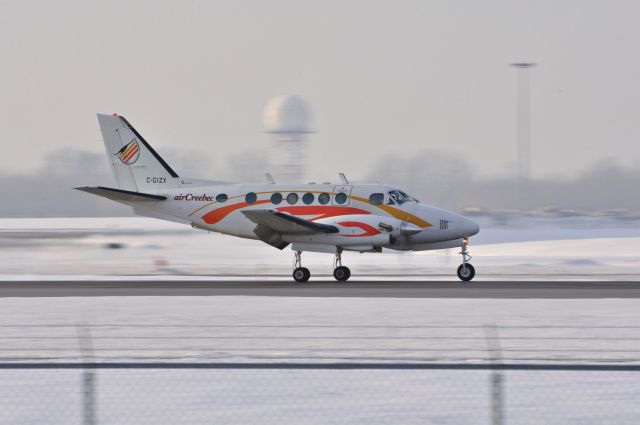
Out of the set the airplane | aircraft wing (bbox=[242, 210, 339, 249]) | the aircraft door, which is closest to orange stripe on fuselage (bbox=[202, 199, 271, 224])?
the airplane

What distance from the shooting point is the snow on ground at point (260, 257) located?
112 feet

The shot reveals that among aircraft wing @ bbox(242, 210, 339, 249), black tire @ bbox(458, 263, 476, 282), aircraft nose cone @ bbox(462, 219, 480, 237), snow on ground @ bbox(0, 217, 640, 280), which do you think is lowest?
snow on ground @ bbox(0, 217, 640, 280)

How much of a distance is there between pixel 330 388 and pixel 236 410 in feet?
5.20

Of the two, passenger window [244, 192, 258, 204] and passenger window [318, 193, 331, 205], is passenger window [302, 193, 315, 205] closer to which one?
passenger window [318, 193, 331, 205]

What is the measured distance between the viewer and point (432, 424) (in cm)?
925

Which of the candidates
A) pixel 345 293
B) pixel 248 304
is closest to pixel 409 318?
pixel 248 304

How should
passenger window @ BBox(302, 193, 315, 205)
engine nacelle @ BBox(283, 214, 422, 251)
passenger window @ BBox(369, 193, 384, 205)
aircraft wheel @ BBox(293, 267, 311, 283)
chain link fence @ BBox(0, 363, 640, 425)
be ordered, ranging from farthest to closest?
passenger window @ BBox(302, 193, 315, 205)
passenger window @ BBox(369, 193, 384, 205)
engine nacelle @ BBox(283, 214, 422, 251)
aircraft wheel @ BBox(293, 267, 311, 283)
chain link fence @ BBox(0, 363, 640, 425)

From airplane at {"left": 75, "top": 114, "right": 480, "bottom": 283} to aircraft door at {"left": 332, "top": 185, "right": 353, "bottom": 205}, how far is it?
3cm

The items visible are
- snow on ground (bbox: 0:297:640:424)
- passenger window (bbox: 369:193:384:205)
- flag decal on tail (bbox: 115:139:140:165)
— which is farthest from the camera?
flag decal on tail (bbox: 115:139:140:165)

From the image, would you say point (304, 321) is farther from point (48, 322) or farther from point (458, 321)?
point (48, 322)

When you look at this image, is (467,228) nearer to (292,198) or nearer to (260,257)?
(292,198)

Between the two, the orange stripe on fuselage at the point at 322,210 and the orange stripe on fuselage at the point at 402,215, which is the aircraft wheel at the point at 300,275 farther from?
the orange stripe on fuselage at the point at 402,215

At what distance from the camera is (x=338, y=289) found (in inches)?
1017

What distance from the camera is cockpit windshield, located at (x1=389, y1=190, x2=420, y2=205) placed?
3030 centimetres
